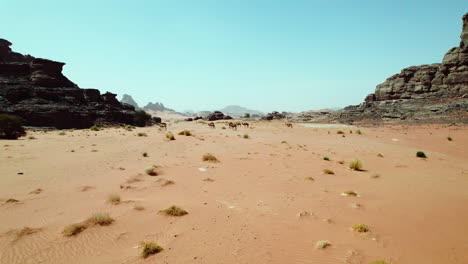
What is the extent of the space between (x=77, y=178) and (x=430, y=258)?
1174 centimetres

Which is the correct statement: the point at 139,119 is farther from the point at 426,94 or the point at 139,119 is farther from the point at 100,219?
the point at 426,94

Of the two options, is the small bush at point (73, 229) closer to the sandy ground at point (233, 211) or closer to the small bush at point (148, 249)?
the sandy ground at point (233, 211)

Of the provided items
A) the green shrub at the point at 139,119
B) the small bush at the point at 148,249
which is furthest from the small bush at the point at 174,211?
the green shrub at the point at 139,119

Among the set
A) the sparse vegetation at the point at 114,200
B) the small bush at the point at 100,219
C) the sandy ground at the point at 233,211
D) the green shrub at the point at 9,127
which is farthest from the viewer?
the green shrub at the point at 9,127

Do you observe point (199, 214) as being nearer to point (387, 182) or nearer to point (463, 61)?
point (387, 182)

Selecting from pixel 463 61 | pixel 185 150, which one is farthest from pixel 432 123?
pixel 185 150

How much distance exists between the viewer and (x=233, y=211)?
694 cm

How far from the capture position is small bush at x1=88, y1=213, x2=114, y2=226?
583 centimetres

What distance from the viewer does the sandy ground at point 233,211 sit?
480cm

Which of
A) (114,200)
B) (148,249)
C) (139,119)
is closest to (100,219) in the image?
(114,200)

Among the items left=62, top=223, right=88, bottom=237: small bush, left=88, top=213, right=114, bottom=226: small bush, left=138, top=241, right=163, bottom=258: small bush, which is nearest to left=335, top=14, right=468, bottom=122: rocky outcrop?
left=138, top=241, right=163, bottom=258: small bush

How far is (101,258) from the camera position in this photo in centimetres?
460

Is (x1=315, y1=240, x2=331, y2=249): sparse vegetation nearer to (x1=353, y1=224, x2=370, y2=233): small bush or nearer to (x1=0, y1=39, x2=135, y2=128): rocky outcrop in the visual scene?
(x1=353, y1=224, x2=370, y2=233): small bush

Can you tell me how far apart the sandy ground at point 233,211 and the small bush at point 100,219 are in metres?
0.16
